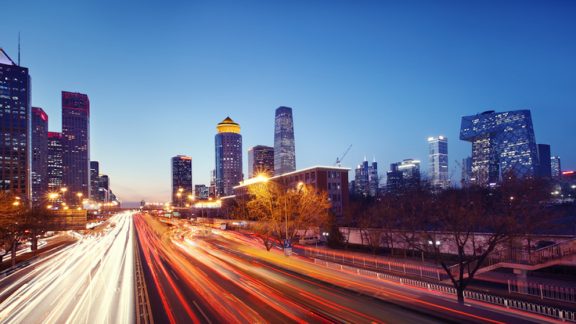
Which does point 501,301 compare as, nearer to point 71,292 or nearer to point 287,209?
point 71,292

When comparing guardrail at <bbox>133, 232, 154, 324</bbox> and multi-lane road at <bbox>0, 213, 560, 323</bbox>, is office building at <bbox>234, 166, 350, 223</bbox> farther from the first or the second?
guardrail at <bbox>133, 232, 154, 324</bbox>

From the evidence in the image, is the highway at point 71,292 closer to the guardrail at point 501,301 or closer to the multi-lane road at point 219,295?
the multi-lane road at point 219,295

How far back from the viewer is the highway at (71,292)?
22.3m

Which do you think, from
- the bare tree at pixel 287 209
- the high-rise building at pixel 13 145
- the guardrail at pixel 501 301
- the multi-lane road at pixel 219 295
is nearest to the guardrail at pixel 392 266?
the guardrail at pixel 501 301

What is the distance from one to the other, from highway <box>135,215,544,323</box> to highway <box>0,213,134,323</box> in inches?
95.2

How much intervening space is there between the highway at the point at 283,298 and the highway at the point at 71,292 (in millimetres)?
2417

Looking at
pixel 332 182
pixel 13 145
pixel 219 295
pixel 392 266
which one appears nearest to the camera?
pixel 219 295

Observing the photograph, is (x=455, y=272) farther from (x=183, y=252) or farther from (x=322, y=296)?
(x=183, y=252)

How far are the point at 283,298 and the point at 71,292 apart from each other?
17.6m

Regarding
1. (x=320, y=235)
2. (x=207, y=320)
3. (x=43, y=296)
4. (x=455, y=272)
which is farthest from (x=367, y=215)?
(x=43, y=296)

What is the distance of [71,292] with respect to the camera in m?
28.9

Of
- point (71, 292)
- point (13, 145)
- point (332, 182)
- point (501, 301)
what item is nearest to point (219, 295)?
point (71, 292)

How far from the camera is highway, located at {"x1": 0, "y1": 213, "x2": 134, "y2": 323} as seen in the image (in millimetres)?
22344

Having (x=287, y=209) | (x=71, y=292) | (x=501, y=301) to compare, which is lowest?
(x=71, y=292)
